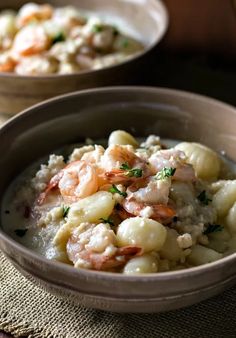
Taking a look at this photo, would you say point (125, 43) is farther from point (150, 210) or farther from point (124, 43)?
point (150, 210)

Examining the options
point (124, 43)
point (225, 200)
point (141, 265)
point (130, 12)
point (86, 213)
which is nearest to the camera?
point (141, 265)

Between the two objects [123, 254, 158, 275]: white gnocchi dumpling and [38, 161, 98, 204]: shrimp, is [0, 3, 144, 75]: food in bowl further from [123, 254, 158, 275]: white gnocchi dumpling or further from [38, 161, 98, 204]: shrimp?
[123, 254, 158, 275]: white gnocchi dumpling

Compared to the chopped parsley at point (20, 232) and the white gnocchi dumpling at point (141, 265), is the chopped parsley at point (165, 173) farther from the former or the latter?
the chopped parsley at point (20, 232)

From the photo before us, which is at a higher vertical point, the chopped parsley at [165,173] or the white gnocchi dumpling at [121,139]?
the chopped parsley at [165,173]

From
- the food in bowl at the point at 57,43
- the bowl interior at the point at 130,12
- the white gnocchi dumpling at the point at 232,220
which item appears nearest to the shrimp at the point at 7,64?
the food in bowl at the point at 57,43

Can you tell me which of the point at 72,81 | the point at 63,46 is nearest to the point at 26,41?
the point at 63,46

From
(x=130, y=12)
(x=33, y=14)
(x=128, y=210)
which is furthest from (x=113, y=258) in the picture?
(x=130, y=12)
